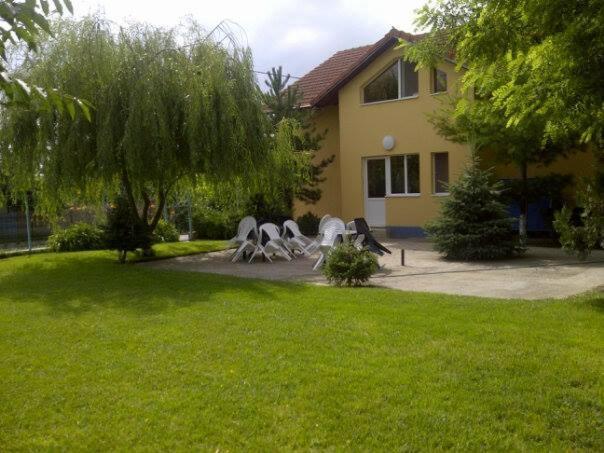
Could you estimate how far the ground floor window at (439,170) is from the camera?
18.8m

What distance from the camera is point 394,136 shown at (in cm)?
1939

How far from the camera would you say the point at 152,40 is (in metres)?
13.5

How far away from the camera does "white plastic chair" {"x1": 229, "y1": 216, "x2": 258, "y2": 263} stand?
14367 millimetres

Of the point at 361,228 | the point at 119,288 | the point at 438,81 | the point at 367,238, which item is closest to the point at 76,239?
the point at 119,288

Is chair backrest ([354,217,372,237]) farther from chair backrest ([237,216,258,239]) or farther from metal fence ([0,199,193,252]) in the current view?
metal fence ([0,199,193,252])

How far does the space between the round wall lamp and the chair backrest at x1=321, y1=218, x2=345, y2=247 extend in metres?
6.76

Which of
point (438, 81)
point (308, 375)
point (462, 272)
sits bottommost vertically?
point (308, 375)

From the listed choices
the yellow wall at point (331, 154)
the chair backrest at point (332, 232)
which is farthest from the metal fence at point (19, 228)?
the yellow wall at point (331, 154)

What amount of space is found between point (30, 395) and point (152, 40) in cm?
1041

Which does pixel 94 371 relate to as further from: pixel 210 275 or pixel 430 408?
pixel 210 275

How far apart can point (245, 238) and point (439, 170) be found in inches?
297

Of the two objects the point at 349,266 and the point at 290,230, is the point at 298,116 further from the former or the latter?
the point at 349,266

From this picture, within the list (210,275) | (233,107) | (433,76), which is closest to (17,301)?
(210,275)

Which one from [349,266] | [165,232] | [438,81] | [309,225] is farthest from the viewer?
[309,225]
